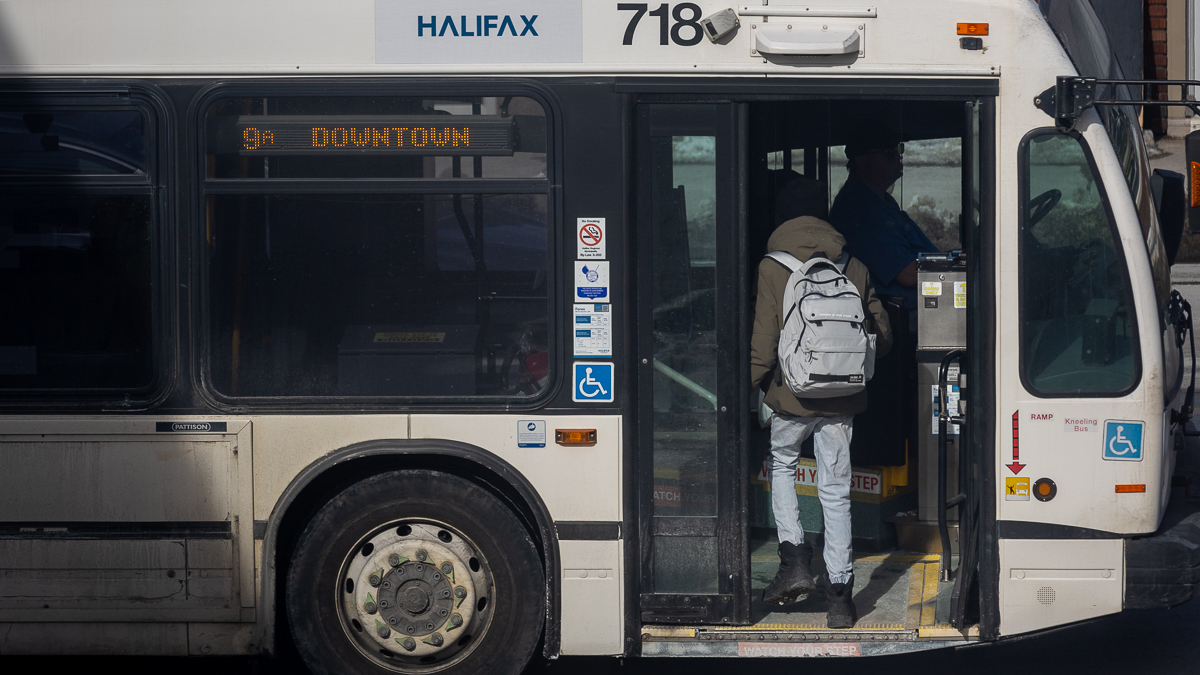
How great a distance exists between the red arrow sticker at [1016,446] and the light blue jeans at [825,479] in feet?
2.21

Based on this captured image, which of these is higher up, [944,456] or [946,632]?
[944,456]

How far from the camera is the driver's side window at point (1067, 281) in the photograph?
4117 mm

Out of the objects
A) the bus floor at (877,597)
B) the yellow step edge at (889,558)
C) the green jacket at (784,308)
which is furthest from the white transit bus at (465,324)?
the yellow step edge at (889,558)

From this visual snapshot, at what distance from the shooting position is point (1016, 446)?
4145 mm

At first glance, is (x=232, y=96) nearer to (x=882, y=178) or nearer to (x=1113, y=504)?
(x=882, y=178)

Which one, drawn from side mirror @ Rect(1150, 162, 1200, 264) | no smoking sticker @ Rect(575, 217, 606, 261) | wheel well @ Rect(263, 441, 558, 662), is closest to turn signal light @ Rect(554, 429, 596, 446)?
wheel well @ Rect(263, 441, 558, 662)

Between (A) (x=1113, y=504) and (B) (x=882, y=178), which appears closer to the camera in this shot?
(A) (x=1113, y=504)

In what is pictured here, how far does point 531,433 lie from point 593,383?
1.01 ft

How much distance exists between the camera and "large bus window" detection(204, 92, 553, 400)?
13.8 feet

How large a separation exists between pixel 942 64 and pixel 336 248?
2.43m

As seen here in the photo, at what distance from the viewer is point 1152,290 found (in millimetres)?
4125

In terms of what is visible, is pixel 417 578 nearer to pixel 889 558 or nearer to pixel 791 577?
pixel 791 577

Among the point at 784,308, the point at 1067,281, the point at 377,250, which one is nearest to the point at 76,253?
the point at 377,250

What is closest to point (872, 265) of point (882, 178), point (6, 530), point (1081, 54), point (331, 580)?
point (882, 178)
